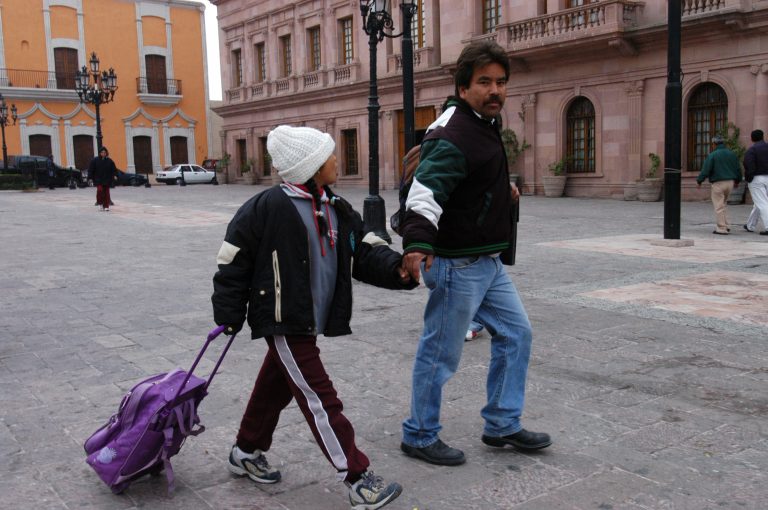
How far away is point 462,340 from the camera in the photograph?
347 cm

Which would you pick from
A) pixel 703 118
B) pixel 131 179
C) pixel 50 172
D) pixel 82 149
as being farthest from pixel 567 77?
pixel 82 149

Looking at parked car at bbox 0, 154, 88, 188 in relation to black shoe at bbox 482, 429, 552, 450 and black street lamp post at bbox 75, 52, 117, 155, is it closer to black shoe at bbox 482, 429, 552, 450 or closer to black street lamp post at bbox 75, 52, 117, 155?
black street lamp post at bbox 75, 52, 117, 155

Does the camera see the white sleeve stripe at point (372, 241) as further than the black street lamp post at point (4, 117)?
No

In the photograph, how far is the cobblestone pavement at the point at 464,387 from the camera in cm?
321

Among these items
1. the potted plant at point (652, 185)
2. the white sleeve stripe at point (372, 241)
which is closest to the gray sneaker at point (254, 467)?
the white sleeve stripe at point (372, 241)

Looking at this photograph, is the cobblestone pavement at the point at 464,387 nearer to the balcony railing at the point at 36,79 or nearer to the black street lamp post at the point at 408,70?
the black street lamp post at the point at 408,70

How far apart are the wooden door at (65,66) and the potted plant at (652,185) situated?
34517 millimetres

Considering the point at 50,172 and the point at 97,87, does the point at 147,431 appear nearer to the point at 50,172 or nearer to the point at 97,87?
the point at 97,87

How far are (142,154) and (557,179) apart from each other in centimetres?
3075

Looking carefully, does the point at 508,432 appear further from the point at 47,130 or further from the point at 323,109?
the point at 47,130

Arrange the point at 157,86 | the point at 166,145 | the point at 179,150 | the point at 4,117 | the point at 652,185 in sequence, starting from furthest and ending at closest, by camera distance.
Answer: the point at 179,150, the point at 166,145, the point at 157,86, the point at 4,117, the point at 652,185

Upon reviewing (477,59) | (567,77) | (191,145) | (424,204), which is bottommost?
(424,204)

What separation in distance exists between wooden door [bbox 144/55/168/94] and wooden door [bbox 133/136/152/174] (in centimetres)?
291

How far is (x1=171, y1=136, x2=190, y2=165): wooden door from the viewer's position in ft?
159
